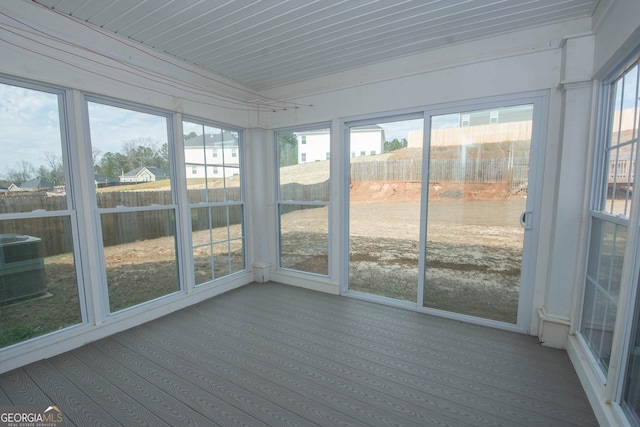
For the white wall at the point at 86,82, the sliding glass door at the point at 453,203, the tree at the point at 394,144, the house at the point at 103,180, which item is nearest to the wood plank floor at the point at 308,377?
the white wall at the point at 86,82

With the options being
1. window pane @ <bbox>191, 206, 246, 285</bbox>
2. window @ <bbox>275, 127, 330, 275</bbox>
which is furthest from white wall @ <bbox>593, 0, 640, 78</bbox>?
window pane @ <bbox>191, 206, 246, 285</bbox>

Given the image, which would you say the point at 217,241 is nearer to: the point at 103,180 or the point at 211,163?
the point at 211,163

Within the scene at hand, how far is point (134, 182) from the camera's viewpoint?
2.86m

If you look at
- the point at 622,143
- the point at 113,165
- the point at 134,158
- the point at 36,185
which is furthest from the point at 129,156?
the point at 622,143

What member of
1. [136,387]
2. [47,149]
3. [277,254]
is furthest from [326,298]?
[47,149]

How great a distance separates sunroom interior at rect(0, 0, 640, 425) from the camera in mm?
2096

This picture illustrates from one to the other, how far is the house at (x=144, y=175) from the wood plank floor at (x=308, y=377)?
1.53 m

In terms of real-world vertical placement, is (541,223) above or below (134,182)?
below

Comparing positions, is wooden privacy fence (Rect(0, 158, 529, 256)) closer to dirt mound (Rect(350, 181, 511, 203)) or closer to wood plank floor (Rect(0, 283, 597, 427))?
dirt mound (Rect(350, 181, 511, 203))

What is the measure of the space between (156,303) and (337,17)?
3365 mm

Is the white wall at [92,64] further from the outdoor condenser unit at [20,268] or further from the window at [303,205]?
the outdoor condenser unit at [20,268]

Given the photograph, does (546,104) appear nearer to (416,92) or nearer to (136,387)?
(416,92)

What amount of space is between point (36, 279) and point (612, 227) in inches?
176

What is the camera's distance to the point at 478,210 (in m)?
2.88
